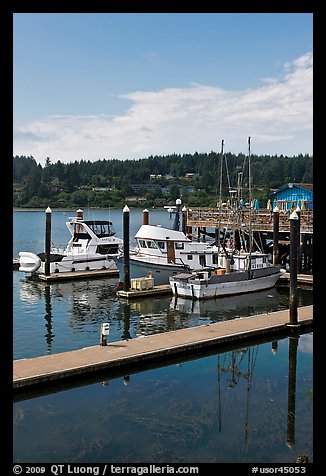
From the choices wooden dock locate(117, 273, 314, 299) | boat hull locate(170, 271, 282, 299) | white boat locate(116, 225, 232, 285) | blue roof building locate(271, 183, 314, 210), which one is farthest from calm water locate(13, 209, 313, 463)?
blue roof building locate(271, 183, 314, 210)

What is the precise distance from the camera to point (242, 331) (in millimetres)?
17562

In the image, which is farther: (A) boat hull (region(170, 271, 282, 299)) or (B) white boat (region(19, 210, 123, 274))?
(B) white boat (region(19, 210, 123, 274))

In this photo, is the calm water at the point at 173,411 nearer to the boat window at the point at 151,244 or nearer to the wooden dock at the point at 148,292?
the wooden dock at the point at 148,292

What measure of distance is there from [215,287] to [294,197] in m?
22.5

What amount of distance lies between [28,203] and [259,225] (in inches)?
3347

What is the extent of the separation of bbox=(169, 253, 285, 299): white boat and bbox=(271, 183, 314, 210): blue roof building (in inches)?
606

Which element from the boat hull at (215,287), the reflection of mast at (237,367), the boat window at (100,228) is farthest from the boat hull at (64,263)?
the reflection of mast at (237,367)

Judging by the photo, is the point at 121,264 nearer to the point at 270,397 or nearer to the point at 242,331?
the point at 242,331

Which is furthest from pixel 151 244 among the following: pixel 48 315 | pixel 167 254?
pixel 48 315

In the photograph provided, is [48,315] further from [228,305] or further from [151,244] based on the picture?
[151,244]

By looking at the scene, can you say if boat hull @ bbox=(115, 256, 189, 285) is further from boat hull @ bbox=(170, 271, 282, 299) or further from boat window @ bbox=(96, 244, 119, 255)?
boat window @ bbox=(96, 244, 119, 255)

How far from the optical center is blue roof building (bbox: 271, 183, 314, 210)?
148 ft

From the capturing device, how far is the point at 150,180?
148 m
